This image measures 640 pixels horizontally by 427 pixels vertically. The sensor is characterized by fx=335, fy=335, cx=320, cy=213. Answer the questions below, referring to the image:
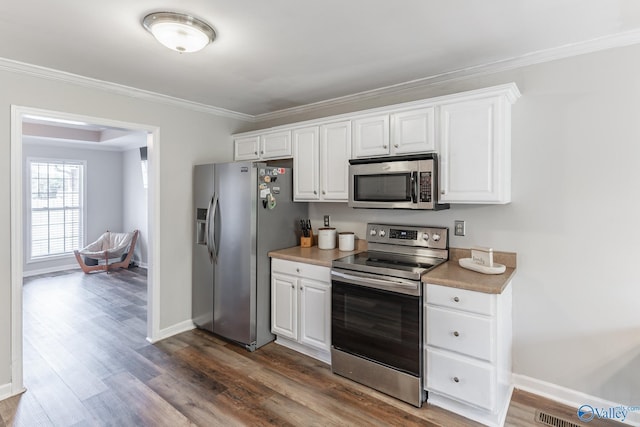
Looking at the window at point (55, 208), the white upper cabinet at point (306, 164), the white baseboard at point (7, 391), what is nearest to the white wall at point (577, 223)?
the white upper cabinet at point (306, 164)

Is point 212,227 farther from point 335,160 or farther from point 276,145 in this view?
point 335,160

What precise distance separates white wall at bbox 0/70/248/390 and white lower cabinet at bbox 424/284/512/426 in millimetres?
2572

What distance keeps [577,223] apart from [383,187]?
1.35 m

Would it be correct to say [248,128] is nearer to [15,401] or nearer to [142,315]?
[142,315]

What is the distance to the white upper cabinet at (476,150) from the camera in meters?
2.29

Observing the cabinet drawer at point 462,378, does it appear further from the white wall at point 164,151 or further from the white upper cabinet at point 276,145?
the white wall at point 164,151

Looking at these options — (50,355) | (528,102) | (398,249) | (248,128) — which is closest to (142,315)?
(50,355)

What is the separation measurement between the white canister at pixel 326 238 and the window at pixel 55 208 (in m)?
5.71

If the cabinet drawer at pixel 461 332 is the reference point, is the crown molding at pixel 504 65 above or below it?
above

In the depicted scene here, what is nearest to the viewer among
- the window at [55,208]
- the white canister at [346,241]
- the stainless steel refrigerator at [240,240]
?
the stainless steel refrigerator at [240,240]

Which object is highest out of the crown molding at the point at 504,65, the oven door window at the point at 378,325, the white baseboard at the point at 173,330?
the crown molding at the point at 504,65

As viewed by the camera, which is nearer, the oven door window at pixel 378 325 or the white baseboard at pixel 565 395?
the white baseboard at pixel 565 395

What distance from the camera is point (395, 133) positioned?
8.88ft

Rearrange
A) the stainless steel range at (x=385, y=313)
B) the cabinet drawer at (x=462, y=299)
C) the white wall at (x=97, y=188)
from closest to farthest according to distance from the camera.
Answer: the cabinet drawer at (x=462, y=299) < the stainless steel range at (x=385, y=313) < the white wall at (x=97, y=188)
